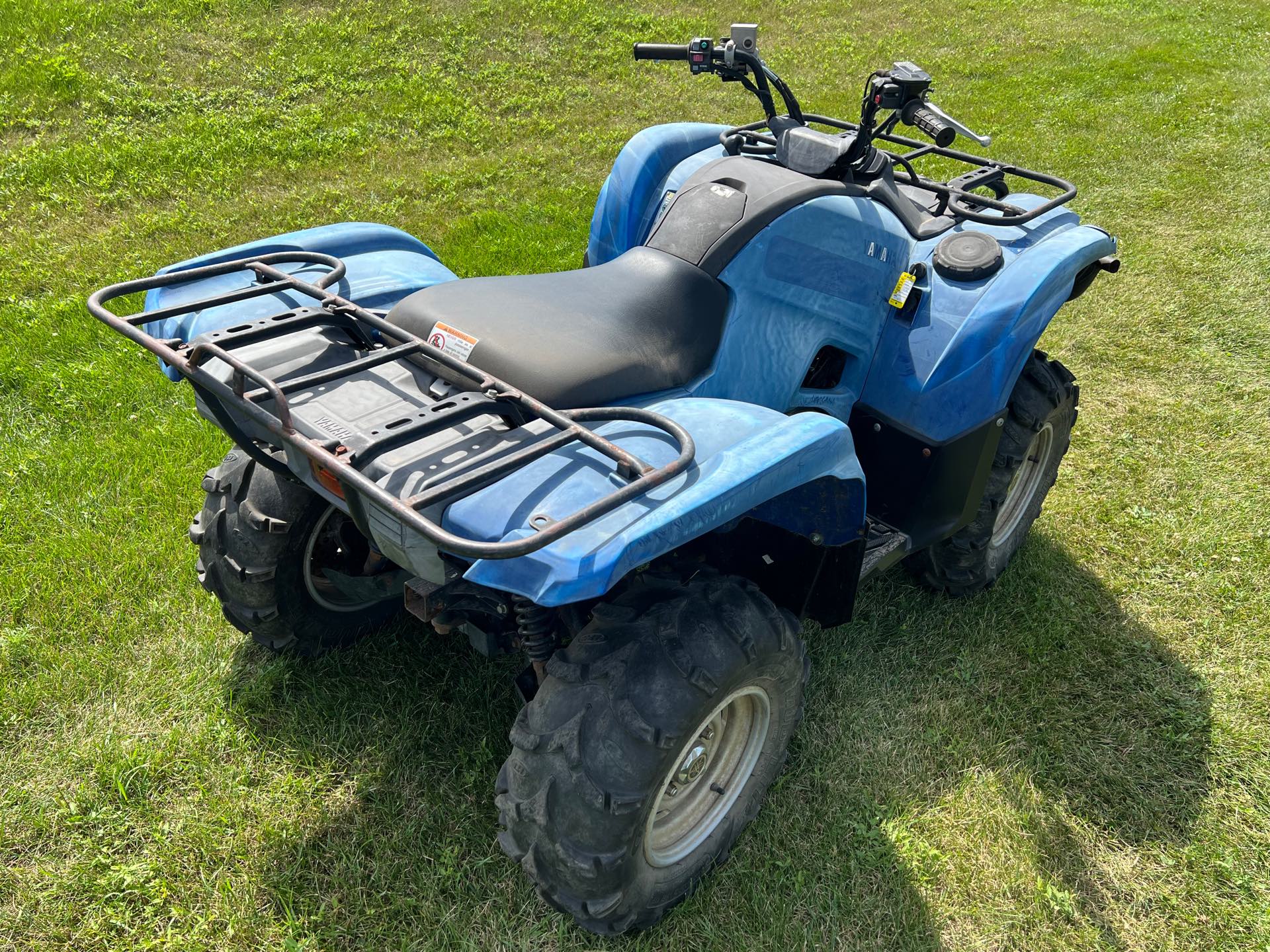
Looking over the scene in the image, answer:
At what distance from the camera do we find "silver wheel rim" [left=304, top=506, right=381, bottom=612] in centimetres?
310

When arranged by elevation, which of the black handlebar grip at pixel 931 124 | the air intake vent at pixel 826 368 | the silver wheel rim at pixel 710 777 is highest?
the black handlebar grip at pixel 931 124

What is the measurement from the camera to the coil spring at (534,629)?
2.34 m

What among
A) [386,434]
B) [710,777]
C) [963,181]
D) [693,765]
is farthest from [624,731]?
[963,181]

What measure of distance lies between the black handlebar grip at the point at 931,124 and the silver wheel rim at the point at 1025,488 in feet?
4.37

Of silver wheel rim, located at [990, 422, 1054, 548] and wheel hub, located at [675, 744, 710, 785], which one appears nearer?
wheel hub, located at [675, 744, 710, 785]

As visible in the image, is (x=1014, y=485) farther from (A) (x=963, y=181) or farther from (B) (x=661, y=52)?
(B) (x=661, y=52)

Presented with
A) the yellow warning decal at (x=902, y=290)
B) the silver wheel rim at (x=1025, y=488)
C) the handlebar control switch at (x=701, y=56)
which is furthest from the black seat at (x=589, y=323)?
the silver wheel rim at (x=1025, y=488)

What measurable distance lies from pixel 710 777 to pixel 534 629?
33.1 inches

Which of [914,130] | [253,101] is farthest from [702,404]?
[253,101]

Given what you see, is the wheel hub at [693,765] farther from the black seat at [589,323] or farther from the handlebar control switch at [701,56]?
the handlebar control switch at [701,56]

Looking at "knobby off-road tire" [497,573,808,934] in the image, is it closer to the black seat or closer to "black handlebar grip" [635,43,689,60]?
the black seat

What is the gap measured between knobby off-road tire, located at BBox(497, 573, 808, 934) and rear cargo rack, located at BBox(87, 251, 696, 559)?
1.66 feet

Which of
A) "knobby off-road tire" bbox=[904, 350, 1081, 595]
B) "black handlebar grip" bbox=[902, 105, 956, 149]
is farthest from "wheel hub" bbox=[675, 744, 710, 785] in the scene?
"black handlebar grip" bbox=[902, 105, 956, 149]

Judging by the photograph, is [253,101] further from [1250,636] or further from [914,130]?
[1250,636]
